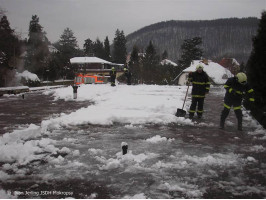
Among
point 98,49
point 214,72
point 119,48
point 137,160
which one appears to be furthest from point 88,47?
point 137,160

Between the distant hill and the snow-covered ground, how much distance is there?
77589 mm

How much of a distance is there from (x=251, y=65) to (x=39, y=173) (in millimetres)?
9964

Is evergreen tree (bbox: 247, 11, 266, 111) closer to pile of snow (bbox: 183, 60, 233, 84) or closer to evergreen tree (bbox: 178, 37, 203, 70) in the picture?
pile of snow (bbox: 183, 60, 233, 84)

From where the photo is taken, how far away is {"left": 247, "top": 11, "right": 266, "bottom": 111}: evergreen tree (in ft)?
35.0

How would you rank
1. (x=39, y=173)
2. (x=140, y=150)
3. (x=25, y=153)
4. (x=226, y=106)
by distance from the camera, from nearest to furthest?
(x=39, y=173) → (x=25, y=153) → (x=140, y=150) → (x=226, y=106)

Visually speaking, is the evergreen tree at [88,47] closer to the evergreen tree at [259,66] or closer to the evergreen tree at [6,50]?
the evergreen tree at [6,50]

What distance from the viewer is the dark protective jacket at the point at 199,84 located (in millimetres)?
9750

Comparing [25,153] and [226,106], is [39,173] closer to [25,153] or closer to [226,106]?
[25,153]

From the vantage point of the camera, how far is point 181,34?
14850 centimetres

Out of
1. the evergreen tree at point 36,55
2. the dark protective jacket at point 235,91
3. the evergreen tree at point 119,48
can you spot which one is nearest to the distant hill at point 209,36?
the evergreen tree at point 119,48

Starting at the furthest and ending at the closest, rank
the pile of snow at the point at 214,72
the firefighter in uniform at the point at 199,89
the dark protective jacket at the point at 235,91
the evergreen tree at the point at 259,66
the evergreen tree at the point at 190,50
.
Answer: the evergreen tree at the point at 190,50
the pile of snow at the point at 214,72
the evergreen tree at the point at 259,66
the firefighter in uniform at the point at 199,89
the dark protective jacket at the point at 235,91

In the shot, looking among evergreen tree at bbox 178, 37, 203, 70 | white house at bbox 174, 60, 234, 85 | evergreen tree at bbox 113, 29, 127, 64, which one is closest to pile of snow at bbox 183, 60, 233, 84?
white house at bbox 174, 60, 234, 85

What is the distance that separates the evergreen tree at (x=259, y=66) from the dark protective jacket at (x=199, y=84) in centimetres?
247

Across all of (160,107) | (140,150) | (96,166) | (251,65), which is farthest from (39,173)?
(251,65)
